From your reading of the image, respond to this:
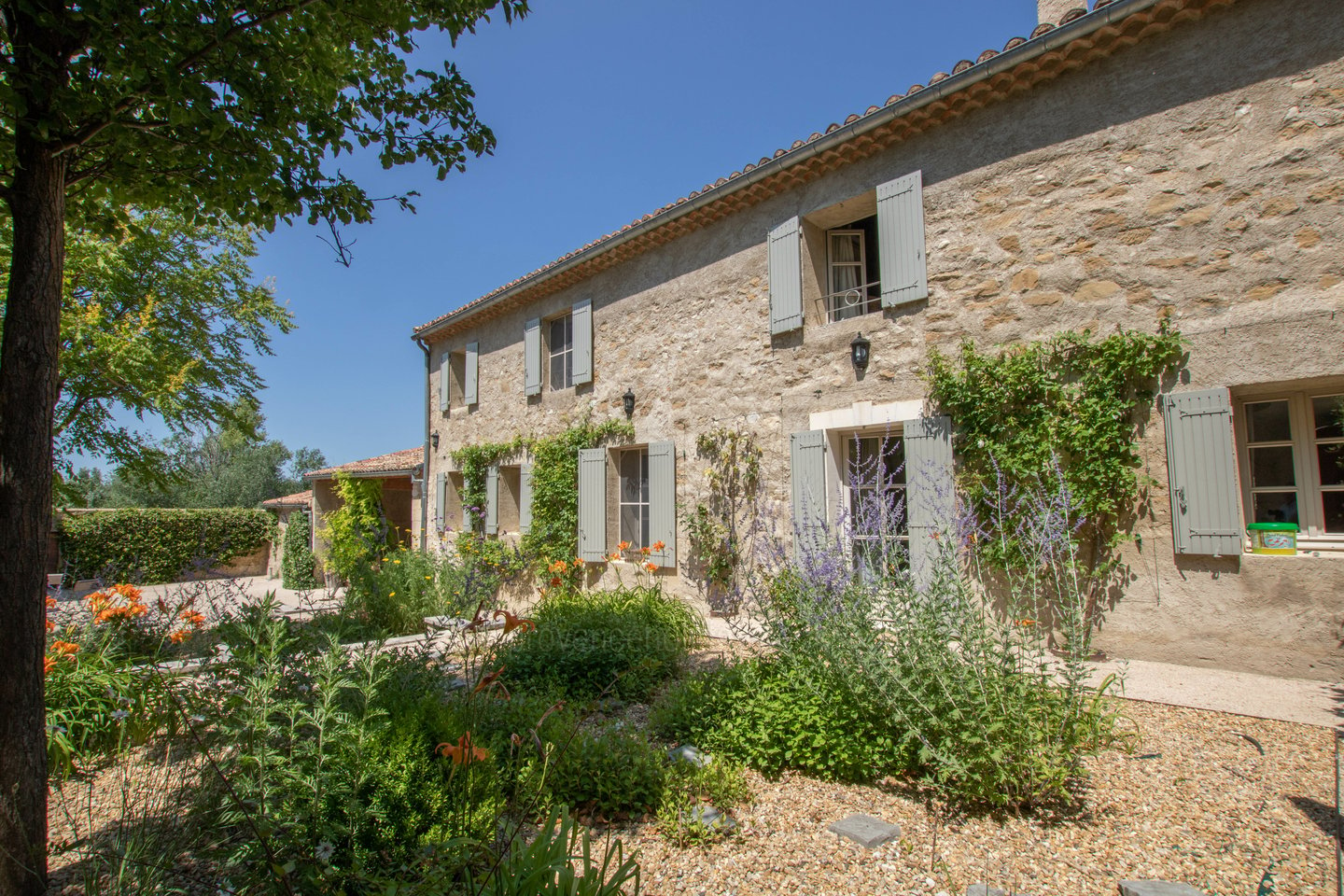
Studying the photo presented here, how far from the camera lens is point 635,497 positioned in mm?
8070

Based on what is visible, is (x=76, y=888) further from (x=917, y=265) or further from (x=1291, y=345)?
(x=1291, y=345)

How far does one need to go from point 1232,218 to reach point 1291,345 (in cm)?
91

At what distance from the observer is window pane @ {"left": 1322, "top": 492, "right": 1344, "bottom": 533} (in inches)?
162

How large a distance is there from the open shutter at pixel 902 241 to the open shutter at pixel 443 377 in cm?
809

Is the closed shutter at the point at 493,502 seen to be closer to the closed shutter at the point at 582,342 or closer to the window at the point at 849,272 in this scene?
the closed shutter at the point at 582,342

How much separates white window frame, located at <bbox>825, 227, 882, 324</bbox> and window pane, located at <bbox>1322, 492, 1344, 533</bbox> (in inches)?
138

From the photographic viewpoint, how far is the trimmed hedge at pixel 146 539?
572 inches

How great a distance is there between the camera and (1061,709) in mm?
2762

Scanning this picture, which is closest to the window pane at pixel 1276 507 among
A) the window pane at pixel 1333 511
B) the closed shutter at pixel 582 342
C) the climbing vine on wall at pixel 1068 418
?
the window pane at pixel 1333 511

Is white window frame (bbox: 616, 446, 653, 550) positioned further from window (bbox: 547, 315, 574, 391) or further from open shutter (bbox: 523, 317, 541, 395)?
open shutter (bbox: 523, 317, 541, 395)

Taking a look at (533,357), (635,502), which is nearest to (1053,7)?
(635,502)

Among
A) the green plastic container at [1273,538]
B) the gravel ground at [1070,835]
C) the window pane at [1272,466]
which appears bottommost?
the gravel ground at [1070,835]

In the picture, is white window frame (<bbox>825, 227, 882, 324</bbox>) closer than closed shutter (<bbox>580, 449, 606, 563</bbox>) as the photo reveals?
Yes

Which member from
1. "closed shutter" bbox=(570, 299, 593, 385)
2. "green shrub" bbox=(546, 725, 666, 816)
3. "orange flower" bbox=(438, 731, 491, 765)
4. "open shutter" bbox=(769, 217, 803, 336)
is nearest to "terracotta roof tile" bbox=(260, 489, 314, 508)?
"closed shutter" bbox=(570, 299, 593, 385)
